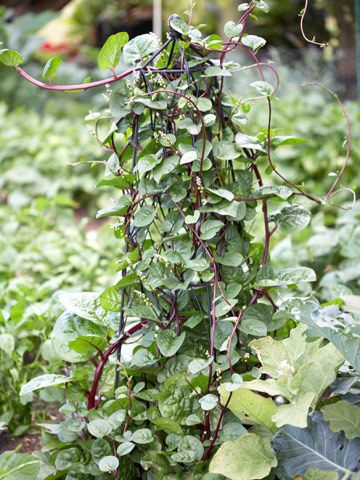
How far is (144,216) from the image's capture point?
5.63ft

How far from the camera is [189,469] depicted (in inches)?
66.6

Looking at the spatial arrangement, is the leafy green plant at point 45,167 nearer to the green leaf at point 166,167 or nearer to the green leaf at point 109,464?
the green leaf at point 166,167

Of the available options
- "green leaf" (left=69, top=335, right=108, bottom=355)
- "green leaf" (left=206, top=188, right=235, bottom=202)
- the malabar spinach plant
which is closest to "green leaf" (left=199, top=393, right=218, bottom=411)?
the malabar spinach plant

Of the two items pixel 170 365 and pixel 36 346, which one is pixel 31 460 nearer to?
pixel 170 365

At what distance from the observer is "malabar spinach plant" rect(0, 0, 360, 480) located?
5.26ft

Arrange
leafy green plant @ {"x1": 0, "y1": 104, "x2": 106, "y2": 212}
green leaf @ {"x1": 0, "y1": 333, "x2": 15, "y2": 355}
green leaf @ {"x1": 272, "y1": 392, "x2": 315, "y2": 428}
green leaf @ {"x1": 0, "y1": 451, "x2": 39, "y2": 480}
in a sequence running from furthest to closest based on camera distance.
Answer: leafy green plant @ {"x1": 0, "y1": 104, "x2": 106, "y2": 212}, green leaf @ {"x1": 0, "y1": 333, "x2": 15, "y2": 355}, green leaf @ {"x1": 0, "y1": 451, "x2": 39, "y2": 480}, green leaf @ {"x1": 272, "y1": 392, "x2": 315, "y2": 428}

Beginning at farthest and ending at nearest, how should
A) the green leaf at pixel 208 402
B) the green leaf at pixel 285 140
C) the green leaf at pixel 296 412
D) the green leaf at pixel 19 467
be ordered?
the green leaf at pixel 285 140, the green leaf at pixel 19 467, the green leaf at pixel 208 402, the green leaf at pixel 296 412

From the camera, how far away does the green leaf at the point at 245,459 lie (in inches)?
60.3

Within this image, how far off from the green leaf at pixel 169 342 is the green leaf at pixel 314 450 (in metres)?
0.30

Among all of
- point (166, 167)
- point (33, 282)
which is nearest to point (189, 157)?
point (166, 167)

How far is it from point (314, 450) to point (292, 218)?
56 centimetres

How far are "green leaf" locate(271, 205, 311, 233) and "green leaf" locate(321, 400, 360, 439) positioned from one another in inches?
17.4

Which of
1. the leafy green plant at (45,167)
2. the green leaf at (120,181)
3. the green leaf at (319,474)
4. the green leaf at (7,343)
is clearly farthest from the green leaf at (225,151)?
the leafy green plant at (45,167)

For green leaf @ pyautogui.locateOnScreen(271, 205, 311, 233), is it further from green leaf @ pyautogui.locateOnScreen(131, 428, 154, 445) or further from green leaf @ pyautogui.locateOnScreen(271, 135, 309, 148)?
green leaf @ pyautogui.locateOnScreen(131, 428, 154, 445)
